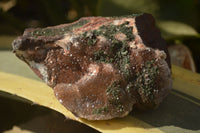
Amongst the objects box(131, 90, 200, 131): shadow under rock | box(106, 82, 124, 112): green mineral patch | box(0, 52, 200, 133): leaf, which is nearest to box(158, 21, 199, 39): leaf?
box(0, 52, 200, 133): leaf

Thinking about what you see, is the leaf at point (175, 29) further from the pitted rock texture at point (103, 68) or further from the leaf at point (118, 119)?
the pitted rock texture at point (103, 68)

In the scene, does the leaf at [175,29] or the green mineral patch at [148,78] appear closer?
the green mineral patch at [148,78]

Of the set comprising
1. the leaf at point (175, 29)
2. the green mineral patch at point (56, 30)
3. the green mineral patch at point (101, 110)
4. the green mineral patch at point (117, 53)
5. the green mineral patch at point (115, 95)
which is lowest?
the green mineral patch at point (101, 110)

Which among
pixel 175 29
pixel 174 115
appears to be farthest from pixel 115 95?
pixel 175 29

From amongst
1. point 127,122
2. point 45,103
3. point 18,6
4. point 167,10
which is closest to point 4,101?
point 45,103

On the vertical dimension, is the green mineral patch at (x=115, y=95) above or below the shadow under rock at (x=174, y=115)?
above

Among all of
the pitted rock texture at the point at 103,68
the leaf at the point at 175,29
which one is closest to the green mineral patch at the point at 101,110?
the pitted rock texture at the point at 103,68

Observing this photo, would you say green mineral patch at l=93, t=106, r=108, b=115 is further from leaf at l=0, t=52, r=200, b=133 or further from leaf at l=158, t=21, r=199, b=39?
leaf at l=158, t=21, r=199, b=39
